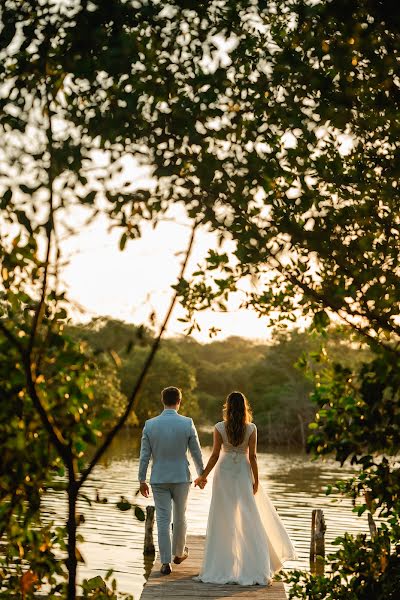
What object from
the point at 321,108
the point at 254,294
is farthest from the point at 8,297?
the point at 254,294

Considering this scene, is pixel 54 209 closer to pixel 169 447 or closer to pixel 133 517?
pixel 169 447

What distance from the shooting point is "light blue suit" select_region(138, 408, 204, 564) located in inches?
402

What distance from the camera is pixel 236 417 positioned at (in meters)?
10.0

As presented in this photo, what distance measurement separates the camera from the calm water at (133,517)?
16.5 m

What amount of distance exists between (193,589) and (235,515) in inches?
39.1

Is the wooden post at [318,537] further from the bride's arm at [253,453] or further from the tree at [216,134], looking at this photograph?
the tree at [216,134]

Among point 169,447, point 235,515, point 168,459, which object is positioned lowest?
point 235,515

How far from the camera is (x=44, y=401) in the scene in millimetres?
3723

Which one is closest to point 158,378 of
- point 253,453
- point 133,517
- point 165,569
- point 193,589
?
point 133,517

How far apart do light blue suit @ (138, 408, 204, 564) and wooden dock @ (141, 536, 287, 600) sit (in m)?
0.53

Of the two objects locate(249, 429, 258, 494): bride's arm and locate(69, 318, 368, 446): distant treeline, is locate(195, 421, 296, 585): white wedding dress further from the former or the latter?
locate(69, 318, 368, 446): distant treeline

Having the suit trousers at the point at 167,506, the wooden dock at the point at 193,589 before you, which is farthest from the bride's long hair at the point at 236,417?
the wooden dock at the point at 193,589

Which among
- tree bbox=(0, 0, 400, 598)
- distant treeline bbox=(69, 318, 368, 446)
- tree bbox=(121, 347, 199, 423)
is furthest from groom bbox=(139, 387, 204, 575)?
tree bbox=(121, 347, 199, 423)

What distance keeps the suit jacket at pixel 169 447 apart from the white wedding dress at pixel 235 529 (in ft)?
1.23
